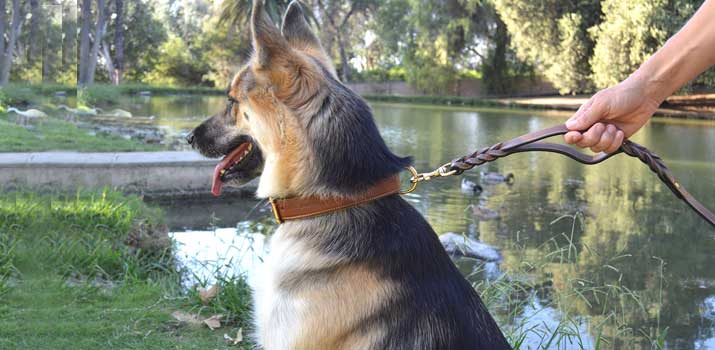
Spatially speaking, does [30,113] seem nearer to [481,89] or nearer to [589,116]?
[589,116]

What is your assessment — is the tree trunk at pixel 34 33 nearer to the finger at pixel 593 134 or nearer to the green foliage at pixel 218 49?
the finger at pixel 593 134

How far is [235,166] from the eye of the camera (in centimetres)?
368

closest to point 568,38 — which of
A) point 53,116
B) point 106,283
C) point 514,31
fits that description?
point 514,31

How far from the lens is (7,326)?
5043 millimetres

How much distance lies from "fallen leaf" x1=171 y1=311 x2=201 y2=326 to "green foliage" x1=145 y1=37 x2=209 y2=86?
57.6 m

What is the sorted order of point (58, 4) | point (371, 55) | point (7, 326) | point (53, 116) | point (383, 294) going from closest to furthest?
point (383, 294) < point (7, 326) < point (58, 4) < point (53, 116) < point (371, 55)

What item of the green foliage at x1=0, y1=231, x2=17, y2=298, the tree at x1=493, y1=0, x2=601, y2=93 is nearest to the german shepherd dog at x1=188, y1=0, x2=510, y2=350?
the green foliage at x1=0, y1=231, x2=17, y2=298

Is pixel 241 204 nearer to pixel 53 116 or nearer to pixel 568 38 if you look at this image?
pixel 53 116

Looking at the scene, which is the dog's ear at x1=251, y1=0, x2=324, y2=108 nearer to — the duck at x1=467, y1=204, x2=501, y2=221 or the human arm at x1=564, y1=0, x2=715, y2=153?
the human arm at x1=564, y1=0, x2=715, y2=153

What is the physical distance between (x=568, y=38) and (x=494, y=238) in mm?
28098

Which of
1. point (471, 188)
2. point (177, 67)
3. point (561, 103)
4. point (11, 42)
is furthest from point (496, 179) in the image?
point (177, 67)

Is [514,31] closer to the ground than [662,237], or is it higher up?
higher up

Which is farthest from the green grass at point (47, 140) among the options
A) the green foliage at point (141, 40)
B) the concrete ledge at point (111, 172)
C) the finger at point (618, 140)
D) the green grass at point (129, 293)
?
the green foliage at point (141, 40)

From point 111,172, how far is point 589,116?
996 centimetres
